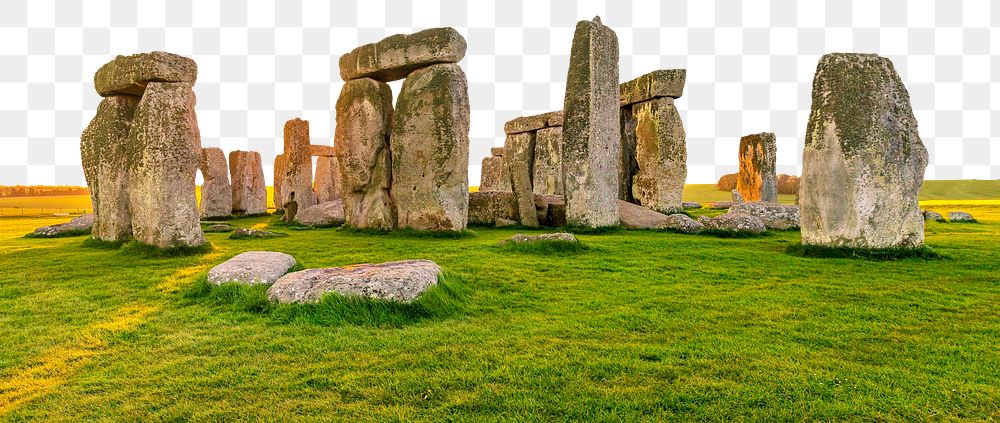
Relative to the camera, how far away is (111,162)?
10117mm

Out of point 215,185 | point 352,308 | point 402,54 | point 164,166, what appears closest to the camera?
point 352,308

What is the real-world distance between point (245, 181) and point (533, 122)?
464 inches

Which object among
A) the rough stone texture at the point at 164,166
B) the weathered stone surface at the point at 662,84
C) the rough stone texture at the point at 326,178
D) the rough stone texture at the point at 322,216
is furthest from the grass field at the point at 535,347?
the rough stone texture at the point at 326,178

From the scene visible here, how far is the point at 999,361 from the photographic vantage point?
3.68m

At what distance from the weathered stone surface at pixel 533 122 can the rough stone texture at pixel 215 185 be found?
450 inches

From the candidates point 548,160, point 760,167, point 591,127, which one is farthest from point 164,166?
point 760,167

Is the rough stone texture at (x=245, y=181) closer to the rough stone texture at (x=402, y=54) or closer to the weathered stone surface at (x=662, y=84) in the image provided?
the rough stone texture at (x=402, y=54)

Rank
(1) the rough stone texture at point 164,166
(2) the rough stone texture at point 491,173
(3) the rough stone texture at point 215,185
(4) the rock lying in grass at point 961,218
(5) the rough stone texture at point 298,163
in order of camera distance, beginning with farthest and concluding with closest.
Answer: (2) the rough stone texture at point 491,173, (3) the rough stone texture at point 215,185, (5) the rough stone texture at point 298,163, (4) the rock lying in grass at point 961,218, (1) the rough stone texture at point 164,166

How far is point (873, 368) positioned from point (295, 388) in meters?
3.74

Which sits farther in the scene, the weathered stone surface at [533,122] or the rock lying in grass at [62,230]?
the weathered stone surface at [533,122]

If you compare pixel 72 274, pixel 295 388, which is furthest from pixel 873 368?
pixel 72 274

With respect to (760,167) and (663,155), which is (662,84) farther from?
(760,167)

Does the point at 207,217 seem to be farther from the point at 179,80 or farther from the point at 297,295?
the point at 297,295

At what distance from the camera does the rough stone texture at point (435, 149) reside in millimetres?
12008
